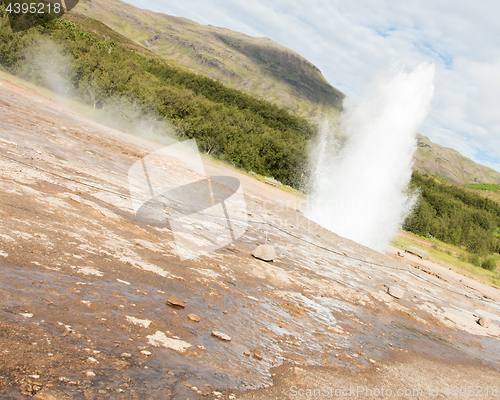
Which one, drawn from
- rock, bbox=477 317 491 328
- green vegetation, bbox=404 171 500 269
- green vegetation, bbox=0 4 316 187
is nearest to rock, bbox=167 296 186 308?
rock, bbox=477 317 491 328

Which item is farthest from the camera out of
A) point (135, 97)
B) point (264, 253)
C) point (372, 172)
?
point (135, 97)

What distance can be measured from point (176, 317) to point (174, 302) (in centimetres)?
41

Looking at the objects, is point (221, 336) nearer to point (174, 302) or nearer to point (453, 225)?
point (174, 302)

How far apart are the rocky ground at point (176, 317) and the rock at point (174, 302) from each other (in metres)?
0.02

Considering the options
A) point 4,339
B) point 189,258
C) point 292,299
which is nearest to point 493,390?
point 292,299

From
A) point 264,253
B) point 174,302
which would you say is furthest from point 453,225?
point 174,302

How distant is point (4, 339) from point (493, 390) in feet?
29.6

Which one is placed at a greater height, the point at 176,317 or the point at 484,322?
the point at 484,322

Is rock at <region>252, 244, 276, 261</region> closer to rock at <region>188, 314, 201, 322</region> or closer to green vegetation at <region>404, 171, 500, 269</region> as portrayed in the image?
rock at <region>188, 314, 201, 322</region>

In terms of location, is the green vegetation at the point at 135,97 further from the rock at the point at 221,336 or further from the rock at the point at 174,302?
the rock at the point at 221,336

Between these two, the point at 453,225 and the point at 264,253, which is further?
the point at 453,225

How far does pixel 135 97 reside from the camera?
36719 millimetres

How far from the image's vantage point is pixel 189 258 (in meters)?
8.63

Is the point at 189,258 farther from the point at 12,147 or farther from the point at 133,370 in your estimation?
the point at 12,147
